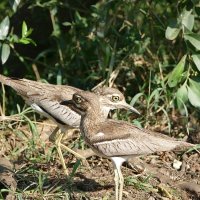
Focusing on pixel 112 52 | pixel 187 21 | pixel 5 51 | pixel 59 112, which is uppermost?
pixel 187 21

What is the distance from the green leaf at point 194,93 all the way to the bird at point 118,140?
89cm

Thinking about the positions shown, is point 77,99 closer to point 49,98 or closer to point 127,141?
point 127,141

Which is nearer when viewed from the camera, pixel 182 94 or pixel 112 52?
pixel 182 94

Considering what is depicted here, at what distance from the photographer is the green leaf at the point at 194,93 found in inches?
245

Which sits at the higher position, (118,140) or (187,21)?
(187,21)

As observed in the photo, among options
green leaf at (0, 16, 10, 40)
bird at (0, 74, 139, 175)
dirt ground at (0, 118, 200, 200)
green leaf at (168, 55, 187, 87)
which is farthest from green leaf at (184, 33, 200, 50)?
green leaf at (0, 16, 10, 40)

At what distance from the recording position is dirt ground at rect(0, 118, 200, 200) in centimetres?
559

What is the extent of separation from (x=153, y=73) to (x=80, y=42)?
3.09ft

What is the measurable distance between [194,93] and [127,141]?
1.18 meters

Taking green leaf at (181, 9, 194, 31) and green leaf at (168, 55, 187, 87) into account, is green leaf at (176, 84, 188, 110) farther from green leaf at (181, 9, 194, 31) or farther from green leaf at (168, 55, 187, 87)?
green leaf at (181, 9, 194, 31)

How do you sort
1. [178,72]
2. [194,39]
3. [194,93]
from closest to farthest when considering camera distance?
[194,39]
[194,93]
[178,72]

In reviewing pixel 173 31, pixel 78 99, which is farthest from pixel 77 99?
pixel 173 31

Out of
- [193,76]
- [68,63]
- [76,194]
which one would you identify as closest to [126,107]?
[193,76]

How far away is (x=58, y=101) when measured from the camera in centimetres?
650
